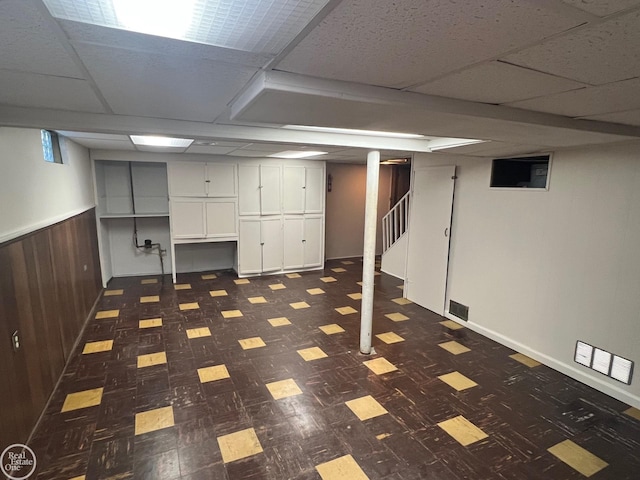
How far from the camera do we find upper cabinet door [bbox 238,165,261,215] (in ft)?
20.3

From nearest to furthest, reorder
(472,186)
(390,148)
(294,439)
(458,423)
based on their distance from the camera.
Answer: (294,439), (458,423), (390,148), (472,186)

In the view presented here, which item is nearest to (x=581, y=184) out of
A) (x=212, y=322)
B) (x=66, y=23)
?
(x=66, y=23)

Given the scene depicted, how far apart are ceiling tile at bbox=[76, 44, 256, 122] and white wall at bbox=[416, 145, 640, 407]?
319 cm

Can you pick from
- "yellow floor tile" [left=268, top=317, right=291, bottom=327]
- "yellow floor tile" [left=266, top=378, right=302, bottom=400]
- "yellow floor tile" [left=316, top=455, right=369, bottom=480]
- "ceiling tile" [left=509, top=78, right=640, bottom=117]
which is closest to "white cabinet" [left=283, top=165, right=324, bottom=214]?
"yellow floor tile" [left=268, top=317, right=291, bottom=327]

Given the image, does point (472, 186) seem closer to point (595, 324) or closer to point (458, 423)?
point (595, 324)

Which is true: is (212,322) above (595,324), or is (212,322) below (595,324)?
below

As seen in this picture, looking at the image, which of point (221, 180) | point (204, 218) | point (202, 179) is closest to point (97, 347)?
point (204, 218)

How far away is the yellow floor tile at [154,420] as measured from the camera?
2479 mm

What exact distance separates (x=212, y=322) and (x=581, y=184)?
4.27 m

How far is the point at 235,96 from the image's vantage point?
1723mm

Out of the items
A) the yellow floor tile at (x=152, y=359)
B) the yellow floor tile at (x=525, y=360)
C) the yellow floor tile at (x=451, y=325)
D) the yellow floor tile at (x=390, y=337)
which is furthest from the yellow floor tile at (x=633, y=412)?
the yellow floor tile at (x=152, y=359)

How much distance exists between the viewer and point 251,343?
12.5ft

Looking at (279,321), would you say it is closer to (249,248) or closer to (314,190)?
(249,248)

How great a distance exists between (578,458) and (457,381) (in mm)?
1001
